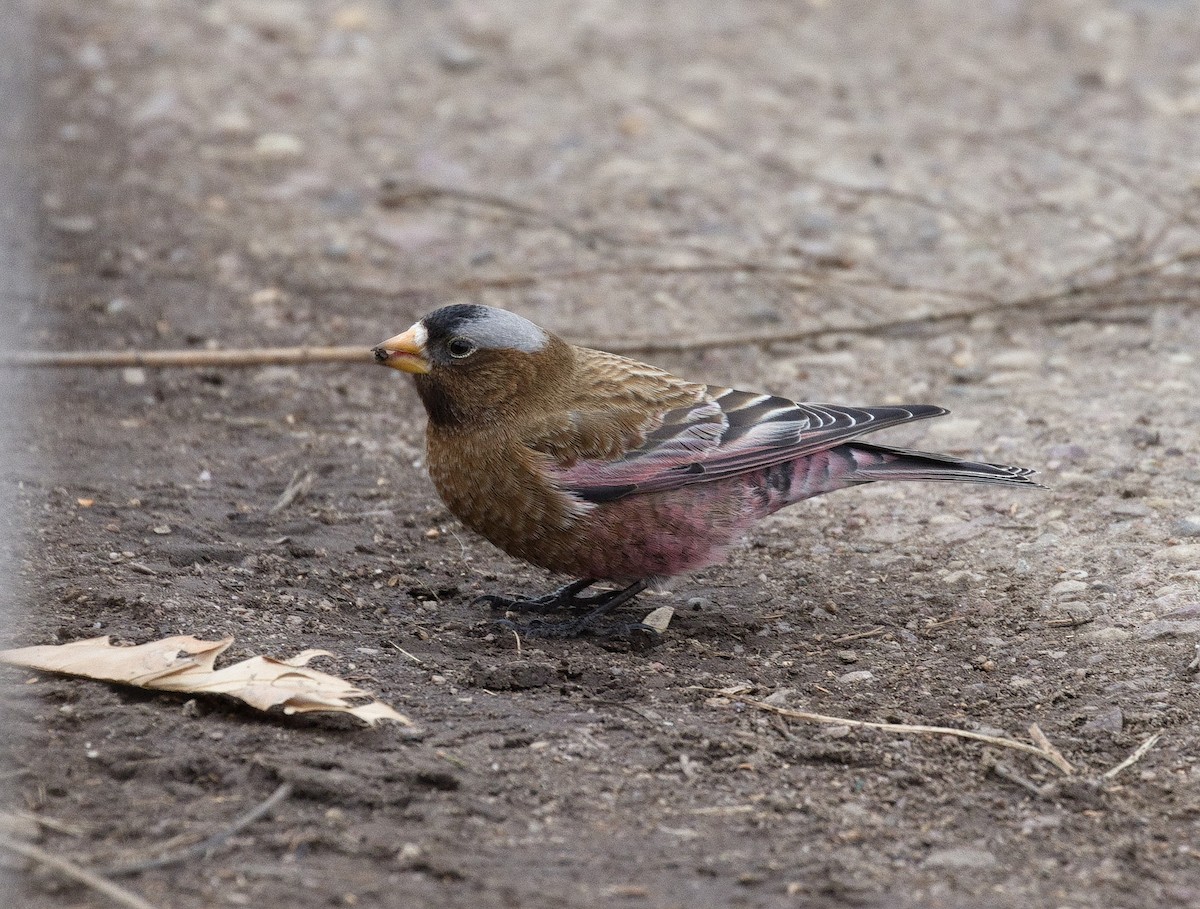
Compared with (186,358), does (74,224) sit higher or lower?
higher

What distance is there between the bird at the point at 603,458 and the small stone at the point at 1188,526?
1.84 ft

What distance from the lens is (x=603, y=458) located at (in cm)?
452

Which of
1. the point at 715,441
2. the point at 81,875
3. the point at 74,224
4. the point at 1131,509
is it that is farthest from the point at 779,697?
the point at 74,224

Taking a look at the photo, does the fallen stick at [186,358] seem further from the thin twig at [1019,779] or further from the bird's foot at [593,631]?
the thin twig at [1019,779]

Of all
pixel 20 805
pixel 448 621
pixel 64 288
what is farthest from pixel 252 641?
pixel 64 288

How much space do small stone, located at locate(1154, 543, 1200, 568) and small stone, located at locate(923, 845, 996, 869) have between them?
1766mm

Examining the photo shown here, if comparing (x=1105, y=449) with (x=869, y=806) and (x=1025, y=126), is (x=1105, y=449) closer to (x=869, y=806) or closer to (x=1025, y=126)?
→ (x=869, y=806)

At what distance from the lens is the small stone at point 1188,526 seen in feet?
15.7

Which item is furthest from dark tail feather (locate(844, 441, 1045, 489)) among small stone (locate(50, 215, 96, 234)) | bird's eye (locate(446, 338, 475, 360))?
small stone (locate(50, 215, 96, 234))

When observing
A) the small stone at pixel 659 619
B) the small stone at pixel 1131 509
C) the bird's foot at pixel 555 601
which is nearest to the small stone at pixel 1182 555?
the small stone at pixel 1131 509

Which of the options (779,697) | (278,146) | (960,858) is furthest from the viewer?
(278,146)

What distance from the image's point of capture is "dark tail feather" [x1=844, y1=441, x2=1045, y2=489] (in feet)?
15.2

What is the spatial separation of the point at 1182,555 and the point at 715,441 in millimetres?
1514

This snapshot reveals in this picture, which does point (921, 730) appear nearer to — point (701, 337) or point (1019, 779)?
point (1019, 779)
